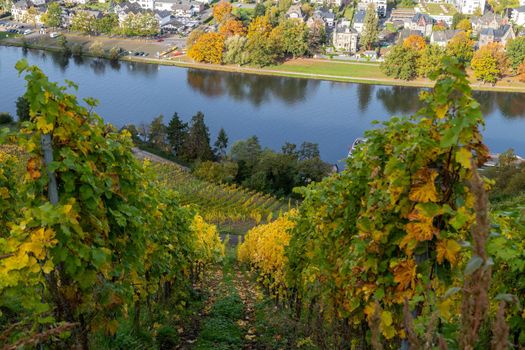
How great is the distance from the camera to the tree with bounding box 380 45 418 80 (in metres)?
46.9

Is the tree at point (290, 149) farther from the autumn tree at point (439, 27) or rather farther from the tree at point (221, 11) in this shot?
the tree at point (221, 11)

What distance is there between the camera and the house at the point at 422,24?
6172 cm

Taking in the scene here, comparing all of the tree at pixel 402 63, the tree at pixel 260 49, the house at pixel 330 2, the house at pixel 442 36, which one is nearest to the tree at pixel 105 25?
the tree at pixel 260 49

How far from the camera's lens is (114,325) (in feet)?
12.5

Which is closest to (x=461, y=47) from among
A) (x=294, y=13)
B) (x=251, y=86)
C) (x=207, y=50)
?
(x=251, y=86)

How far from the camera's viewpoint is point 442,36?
5603 cm

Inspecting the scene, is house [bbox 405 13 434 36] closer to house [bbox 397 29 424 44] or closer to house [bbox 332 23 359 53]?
house [bbox 397 29 424 44]

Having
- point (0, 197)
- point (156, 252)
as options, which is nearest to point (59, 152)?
point (0, 197)

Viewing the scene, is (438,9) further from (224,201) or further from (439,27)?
(224,201)

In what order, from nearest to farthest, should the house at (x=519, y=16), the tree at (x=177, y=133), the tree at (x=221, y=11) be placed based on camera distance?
1. the tree at (x=177, y=133)
2. the tree at (x=221, y=11)
3. the house at (x=519, y=16)

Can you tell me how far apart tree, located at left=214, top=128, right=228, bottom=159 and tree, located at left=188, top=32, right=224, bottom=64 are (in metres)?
21.0

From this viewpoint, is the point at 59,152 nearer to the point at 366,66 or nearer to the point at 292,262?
the point at 292,262

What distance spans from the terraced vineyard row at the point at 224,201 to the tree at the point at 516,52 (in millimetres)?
32522

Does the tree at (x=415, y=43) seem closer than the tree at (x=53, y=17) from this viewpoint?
Yes
